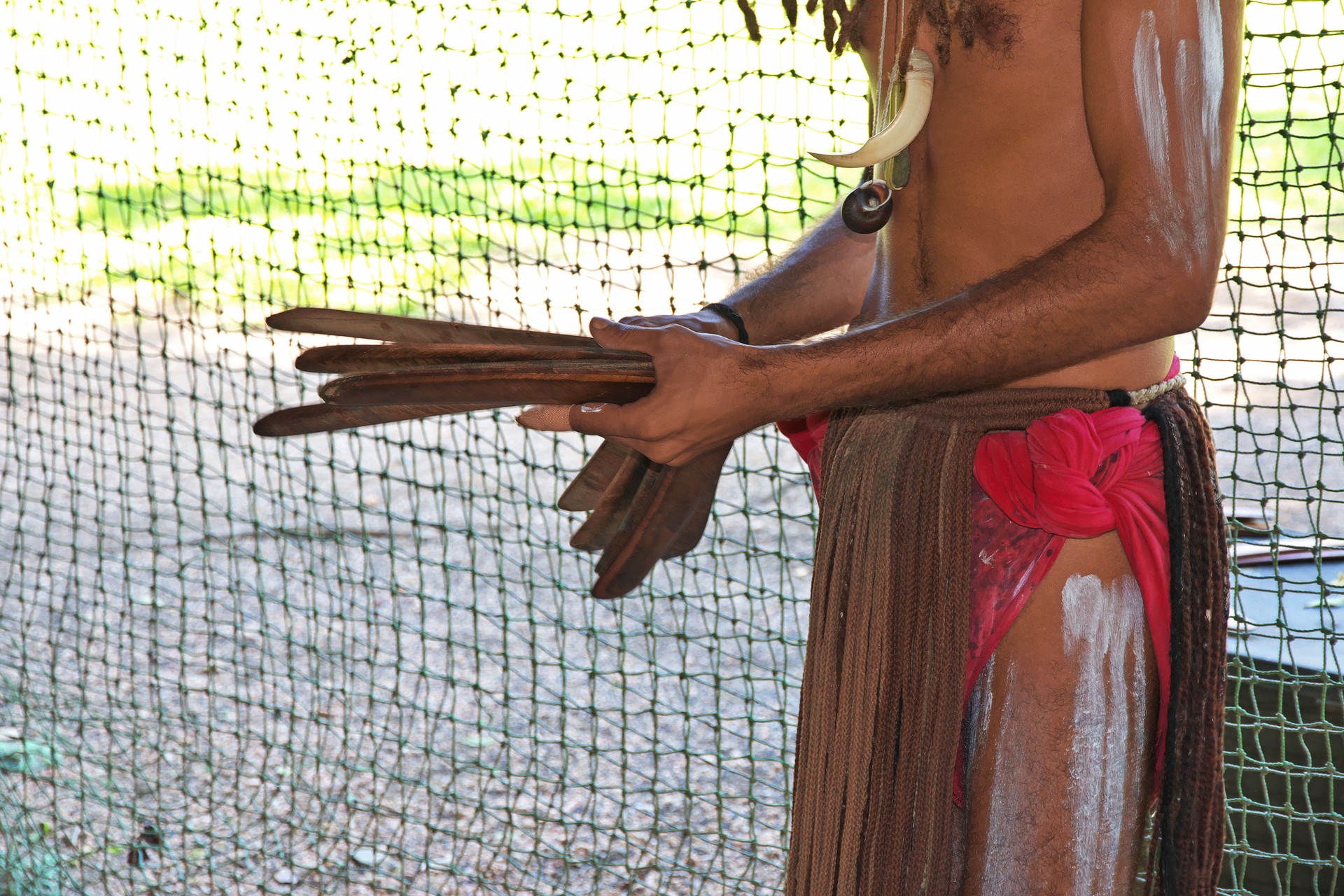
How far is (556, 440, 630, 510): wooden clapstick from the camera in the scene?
6.48 feet

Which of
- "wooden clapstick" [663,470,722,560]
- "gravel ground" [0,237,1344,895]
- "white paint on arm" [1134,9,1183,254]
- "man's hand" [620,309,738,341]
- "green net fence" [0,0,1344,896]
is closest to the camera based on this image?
"white paint on arm" [1134,9,1183,254]

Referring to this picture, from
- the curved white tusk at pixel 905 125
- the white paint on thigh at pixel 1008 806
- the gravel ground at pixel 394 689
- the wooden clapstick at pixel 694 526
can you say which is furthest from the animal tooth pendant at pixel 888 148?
the gravel ground at pixel 394 689

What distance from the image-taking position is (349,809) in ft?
10.7

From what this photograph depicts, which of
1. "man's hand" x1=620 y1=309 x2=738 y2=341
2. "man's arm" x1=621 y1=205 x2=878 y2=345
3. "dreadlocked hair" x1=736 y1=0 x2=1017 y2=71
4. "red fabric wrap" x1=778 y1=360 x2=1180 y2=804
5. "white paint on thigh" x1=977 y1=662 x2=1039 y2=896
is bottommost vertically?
"white paint on thigh" x1=977 y1=662 x2=1039 y2=896

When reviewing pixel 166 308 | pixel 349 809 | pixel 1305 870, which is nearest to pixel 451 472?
pixel 349 809

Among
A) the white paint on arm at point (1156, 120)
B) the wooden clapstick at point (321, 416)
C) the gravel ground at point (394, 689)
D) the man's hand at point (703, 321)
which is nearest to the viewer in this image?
the white paint on arm at point (1156, 120)

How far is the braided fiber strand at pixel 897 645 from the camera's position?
5.16 ft

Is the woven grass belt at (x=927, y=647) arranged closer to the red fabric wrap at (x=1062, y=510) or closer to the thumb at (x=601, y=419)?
the red fabric wrap at (x=1062, y=510)

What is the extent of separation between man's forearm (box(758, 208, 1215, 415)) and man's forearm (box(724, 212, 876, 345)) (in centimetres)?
46

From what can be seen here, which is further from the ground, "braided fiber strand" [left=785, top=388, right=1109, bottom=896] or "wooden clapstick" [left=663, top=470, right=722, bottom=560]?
"wooden clapstick" [left=663, top=470, right=722, bottom=560]

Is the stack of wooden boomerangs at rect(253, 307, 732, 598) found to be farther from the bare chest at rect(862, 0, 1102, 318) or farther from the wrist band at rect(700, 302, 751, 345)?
the bare chest at rect(862, 0, 1102, 318)

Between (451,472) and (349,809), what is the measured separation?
8.67 ft

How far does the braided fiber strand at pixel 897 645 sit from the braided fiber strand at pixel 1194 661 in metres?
0.14

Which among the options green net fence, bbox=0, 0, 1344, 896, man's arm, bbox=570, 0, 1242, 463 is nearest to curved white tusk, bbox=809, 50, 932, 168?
man's arm, bbox=570, 0, 1242, 463
